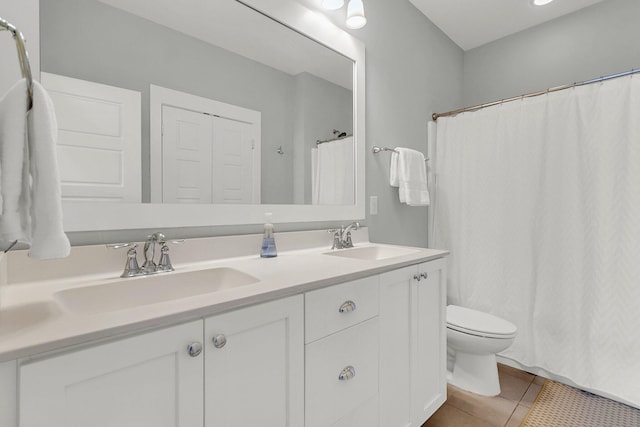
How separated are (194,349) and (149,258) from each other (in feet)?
1.62

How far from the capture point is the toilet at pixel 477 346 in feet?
5.47

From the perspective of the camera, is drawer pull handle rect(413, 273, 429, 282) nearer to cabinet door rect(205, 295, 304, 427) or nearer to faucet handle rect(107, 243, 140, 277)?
cabinet door rect(205, 295, 304, 427)

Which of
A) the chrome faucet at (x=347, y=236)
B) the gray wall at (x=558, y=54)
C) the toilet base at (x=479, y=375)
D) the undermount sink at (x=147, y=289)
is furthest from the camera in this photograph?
the gray wall at (x=558, y=54)

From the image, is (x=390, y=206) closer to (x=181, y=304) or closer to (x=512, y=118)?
(x=512, y=118)

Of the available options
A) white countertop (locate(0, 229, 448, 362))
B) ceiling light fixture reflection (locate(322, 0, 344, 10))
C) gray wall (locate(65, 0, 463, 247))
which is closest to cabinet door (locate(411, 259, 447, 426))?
white countertop (locate(0, 229, 448, 362))

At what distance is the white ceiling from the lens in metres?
2.18

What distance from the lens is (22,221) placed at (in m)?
0.56

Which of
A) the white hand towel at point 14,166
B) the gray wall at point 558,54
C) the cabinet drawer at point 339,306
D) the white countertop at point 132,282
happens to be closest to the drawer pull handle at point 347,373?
the cabinet drawer at point 339,306

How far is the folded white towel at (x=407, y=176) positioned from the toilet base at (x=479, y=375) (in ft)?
3.27

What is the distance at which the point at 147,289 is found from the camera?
0.94 metres

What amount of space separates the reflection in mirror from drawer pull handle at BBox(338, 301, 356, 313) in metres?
0.64

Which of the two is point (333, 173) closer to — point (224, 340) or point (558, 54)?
point (224, 340)

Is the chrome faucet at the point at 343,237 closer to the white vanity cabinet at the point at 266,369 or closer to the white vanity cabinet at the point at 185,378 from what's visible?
the white vanity cabinet at the point at 266,369

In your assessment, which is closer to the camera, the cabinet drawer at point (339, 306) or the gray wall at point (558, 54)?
the cabinet drawer at point (339, 306)
